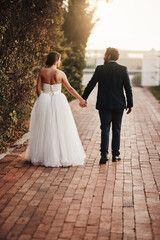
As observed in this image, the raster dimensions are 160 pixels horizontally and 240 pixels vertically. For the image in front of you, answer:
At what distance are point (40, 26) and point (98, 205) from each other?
508 cm

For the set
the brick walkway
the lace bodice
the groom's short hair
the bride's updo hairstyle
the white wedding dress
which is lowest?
the brick walkway

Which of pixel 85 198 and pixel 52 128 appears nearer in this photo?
pixel 85 198

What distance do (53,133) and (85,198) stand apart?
163 centimetres

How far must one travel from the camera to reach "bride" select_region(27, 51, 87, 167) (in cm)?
590

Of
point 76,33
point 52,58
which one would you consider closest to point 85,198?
point 52,58

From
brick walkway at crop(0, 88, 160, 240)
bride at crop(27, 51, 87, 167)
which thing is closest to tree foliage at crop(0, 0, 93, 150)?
brick walkway at crop(0, 88, 160, 240)

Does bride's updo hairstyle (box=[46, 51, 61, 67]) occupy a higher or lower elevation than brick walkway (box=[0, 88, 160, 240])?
higher

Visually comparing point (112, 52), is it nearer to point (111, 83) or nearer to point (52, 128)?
point (111, 83)

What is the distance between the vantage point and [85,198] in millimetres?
4566

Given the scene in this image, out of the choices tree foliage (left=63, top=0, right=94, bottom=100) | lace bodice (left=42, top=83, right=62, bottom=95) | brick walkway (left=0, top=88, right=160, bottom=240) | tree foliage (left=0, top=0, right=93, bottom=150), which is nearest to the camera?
brick walkway (left=0, top=88, right=160, bottom=240)

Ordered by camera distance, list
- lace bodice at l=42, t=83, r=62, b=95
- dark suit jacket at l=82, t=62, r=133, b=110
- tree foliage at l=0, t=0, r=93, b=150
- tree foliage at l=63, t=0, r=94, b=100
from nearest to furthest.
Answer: dark suit jacket at l=82, t=62, r=133, b=110, lace bodice at l=42, t=83, r=62, b=95, tree foliage at l=0, t=0, r=93, b=150, tree foliage at l=63, t=0, r=94, b=100

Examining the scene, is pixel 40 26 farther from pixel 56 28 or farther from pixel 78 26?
pixel 78 26

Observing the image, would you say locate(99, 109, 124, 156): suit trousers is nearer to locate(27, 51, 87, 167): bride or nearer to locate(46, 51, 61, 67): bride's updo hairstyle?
locate(27, 51, 87, 167): bride

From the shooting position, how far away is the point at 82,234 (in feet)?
11.8
